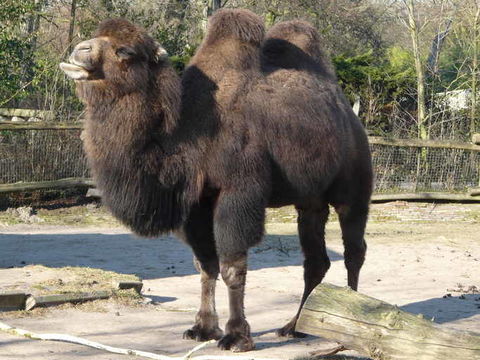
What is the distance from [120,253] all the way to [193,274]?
2.00 metres

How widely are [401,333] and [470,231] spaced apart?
11.8 m

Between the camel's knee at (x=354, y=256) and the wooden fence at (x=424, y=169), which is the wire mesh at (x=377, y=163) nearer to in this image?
the wooden fence at (x=424, y=169)

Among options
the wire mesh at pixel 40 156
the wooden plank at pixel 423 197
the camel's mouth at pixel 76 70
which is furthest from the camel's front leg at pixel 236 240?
the wooden plank at pixel 423 197

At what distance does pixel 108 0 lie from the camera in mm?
22766

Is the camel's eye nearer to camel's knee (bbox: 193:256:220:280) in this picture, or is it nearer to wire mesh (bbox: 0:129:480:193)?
camel's knee (bbox: 193:256:220:280)

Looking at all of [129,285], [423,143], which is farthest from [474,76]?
[129,285]

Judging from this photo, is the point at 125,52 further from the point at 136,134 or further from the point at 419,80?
the point at 419,80

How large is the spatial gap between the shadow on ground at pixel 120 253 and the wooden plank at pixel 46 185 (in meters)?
2.80

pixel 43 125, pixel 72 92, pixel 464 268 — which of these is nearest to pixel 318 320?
pixel 464 268

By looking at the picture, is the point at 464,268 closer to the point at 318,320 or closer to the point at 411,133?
the point at 318,320

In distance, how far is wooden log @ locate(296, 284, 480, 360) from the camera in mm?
5352

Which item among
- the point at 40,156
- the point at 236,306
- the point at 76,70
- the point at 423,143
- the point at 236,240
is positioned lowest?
the point at 236,306

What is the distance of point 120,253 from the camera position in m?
13.0

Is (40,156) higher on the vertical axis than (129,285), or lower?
higher
